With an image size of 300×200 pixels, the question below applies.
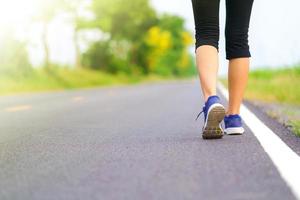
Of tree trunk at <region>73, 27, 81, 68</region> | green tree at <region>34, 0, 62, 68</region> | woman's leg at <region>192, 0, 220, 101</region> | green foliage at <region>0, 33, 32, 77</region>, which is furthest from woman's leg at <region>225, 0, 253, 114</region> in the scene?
tree trunk at <region>73, 27, 81, 68</region>

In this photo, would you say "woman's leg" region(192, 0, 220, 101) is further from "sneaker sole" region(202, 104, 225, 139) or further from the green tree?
the green tree

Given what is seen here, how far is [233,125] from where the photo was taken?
5500 millimetres

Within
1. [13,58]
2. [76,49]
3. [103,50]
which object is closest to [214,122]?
[13,58]

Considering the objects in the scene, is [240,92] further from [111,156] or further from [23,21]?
[23,21]

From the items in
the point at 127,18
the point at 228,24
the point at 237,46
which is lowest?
the point at 237,46

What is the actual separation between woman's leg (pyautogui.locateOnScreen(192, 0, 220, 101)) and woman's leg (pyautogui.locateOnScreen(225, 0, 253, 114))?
0.51 ft

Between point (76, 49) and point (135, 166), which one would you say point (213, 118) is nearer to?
point (135, 166)

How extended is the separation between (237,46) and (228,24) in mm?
197

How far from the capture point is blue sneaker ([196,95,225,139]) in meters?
5.01

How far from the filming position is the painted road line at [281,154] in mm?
3518

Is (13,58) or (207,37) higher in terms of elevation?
(207,37)

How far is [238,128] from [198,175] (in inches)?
74.7

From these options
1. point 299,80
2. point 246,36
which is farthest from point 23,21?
point 246,36

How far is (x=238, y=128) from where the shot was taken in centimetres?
550
